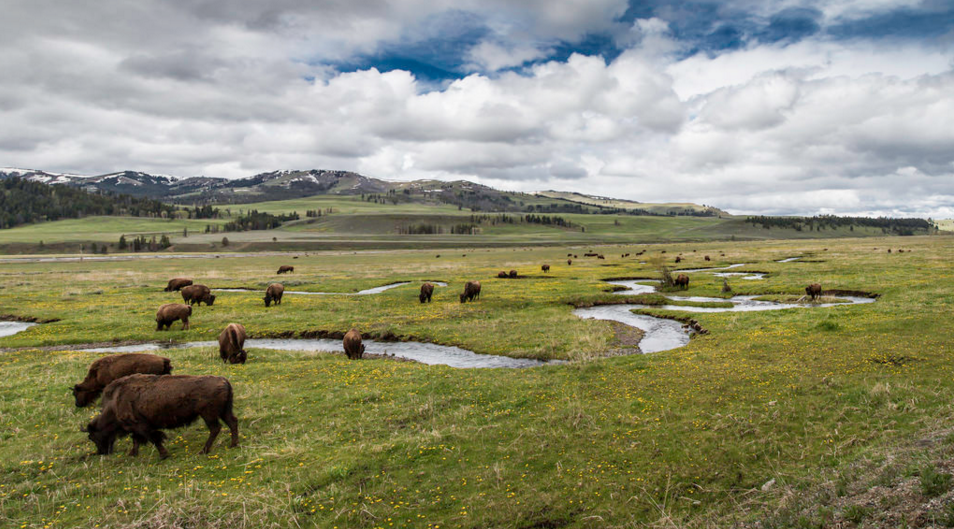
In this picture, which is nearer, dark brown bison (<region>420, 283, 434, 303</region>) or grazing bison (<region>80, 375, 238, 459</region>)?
grazing bison (<region>80, 375, 238, 459</region>)

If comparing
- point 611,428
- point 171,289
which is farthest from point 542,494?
point 171,289

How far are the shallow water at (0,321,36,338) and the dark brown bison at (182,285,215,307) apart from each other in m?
9.42

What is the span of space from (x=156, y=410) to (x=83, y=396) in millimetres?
6167

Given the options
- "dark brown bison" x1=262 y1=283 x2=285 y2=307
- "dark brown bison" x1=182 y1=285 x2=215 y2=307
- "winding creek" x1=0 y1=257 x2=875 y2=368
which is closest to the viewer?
"winding creek" x1=0 y1=257 x2=875 y2=368

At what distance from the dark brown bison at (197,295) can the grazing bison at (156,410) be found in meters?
29.9

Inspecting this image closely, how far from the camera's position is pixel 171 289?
48.2 meters

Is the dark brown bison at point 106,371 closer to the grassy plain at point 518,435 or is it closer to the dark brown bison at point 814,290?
the grassy plain at point 518,435

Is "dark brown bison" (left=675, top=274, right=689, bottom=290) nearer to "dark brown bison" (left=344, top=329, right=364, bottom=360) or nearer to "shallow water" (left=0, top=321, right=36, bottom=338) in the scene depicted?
"dark brown bison" (left=344, top=329, right=364, bottom=360)

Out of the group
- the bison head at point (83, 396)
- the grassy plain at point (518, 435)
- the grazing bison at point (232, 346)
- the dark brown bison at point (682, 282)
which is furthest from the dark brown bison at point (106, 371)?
the dark brown bison at point (682, 282)

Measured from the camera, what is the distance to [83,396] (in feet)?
47.8

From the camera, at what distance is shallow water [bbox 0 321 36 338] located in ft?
95.3

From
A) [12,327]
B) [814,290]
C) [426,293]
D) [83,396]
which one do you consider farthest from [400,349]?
[814,290]

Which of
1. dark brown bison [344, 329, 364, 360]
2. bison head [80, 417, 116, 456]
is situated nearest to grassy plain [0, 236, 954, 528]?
bison head [80, 417, 116, 456]

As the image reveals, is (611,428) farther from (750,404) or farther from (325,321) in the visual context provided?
(325,321)
